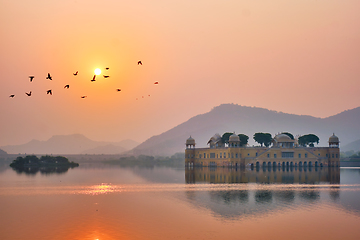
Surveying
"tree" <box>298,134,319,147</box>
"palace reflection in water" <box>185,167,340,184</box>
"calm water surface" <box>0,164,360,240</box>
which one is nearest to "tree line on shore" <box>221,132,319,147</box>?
"tree" <box>298,134,319,147</box>

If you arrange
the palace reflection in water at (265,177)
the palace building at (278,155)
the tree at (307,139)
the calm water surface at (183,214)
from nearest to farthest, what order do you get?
the calm water surface at (183,214), the palace reflection in water at (265,177), the palace building at (278,155), the tree at (307,139)

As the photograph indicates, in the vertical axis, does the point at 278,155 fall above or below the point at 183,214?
above

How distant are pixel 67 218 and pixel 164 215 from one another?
9281 mm

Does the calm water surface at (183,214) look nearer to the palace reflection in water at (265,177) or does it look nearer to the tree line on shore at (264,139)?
the palace reflection in water at (265,177)

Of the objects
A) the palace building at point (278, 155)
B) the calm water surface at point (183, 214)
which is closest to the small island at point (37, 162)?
the palace building at point (278, 155)

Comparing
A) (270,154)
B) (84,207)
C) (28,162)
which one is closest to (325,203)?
(84,207)

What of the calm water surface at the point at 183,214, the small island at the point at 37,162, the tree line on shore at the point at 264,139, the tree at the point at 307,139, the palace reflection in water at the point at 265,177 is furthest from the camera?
the small island at the point at 37,162

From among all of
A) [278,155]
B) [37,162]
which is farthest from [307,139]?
[37,162]

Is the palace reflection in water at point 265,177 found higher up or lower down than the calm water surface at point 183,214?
higher up

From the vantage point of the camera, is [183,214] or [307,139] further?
[307,139]

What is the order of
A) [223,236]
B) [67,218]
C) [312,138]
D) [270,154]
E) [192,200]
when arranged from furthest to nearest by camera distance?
Result: [312,138] → [270,154] → [192,200] → [67,218] → [223,236]

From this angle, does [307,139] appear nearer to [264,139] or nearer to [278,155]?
[264,139]

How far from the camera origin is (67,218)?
136ft

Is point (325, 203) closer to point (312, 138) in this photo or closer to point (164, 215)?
point (164, 215)
